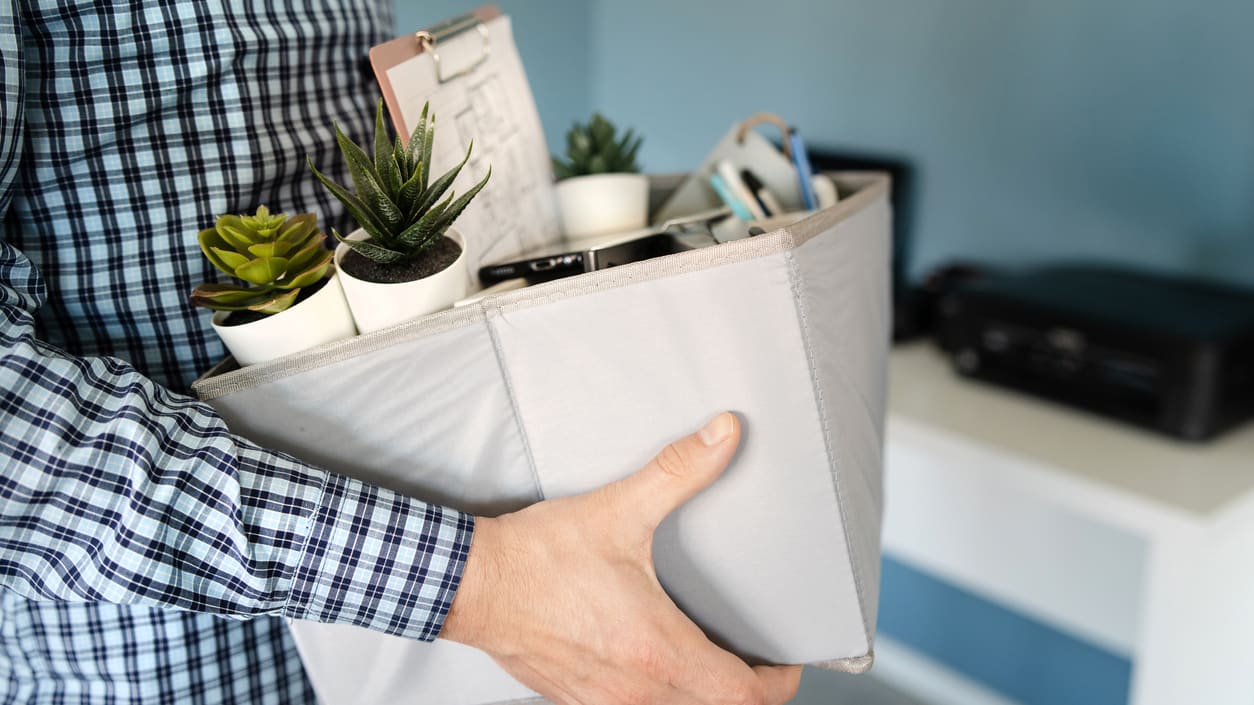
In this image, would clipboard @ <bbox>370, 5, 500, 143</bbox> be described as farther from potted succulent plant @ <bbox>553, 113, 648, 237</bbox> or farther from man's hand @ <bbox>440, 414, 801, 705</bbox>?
man's hand @ <bbox>440, 414, 801, 705</bbox>

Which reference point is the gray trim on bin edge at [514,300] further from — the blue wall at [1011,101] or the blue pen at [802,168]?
the blue wall at [1011,101]

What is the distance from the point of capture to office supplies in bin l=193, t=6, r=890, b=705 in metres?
0.58

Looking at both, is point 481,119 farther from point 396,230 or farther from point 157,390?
point 157,390

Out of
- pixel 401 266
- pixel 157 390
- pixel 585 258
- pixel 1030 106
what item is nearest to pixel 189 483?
pixel 157 390

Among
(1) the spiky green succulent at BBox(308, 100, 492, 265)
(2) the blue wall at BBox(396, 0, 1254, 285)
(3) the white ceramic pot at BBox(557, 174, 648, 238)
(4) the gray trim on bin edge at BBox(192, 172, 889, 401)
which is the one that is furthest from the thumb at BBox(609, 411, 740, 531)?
(2) the blue wall at BBox(396, 0, 1254, 285)

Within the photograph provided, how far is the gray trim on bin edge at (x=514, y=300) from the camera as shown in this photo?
1.88ft

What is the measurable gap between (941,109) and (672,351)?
5.51 feet

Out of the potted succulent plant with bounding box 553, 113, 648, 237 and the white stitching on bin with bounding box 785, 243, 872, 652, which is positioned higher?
the potted succulent plant with bounding box 553, 113, 648, 237

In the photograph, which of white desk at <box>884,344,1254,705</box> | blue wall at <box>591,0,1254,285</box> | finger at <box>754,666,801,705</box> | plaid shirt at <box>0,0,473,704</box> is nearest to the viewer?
plaid shirt at <box>0,0,473,704</box>

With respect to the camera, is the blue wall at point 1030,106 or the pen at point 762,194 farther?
the blue wall at point 1030,106

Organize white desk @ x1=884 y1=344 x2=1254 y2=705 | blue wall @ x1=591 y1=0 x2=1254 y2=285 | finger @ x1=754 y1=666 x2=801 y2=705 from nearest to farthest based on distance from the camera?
1. finger @ x1=754 y1=666 x2=801 y2=705
2. white desk @ x1=884 y1=344 x2=1254 y2=705
3. blue wall @ x1=591 y1=0 x2=1254 y2=285

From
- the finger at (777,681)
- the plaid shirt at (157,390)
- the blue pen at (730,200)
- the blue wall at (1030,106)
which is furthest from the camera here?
the blue wall at (1030,106)

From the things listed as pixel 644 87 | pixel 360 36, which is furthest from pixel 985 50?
pixel 360 36

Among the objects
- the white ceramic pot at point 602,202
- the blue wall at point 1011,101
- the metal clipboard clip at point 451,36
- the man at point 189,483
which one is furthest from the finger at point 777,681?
the blue wall at point 1011,101
